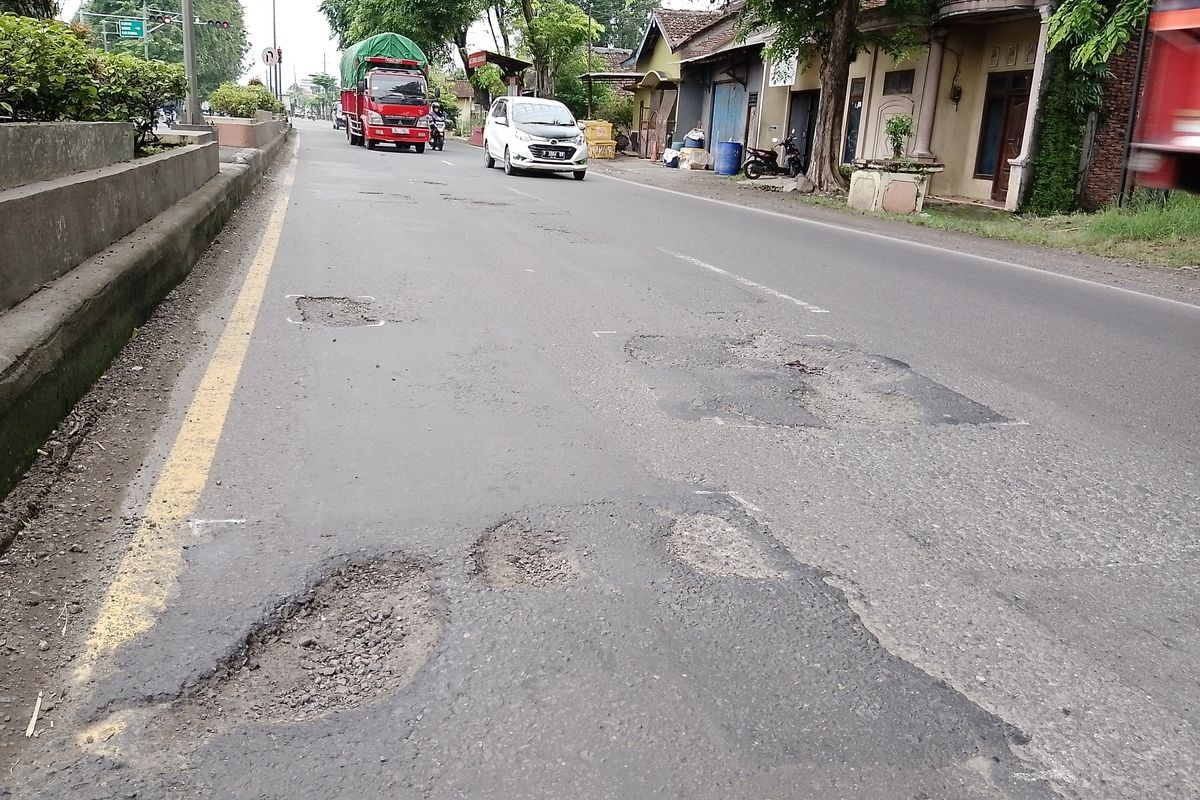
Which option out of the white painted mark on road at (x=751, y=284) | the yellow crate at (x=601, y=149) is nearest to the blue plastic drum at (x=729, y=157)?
the yellow crate at (x=601, y=149)

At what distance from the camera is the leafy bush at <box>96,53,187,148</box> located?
771cm

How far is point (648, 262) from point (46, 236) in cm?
567

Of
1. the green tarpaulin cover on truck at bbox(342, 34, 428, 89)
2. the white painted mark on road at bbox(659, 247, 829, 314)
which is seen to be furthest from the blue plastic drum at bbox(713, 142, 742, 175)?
the white painted mark on road at bbox(659, 247, 829, 314)

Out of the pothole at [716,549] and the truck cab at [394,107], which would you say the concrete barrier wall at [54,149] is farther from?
the truck cab at [394,107]

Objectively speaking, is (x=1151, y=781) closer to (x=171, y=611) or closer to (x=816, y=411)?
(x=171, y=611)

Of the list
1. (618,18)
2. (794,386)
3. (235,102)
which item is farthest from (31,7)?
(618,18)

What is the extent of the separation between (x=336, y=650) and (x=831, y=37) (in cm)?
1986

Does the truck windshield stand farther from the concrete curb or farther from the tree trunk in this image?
the concrete curb

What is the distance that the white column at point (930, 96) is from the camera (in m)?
20.2

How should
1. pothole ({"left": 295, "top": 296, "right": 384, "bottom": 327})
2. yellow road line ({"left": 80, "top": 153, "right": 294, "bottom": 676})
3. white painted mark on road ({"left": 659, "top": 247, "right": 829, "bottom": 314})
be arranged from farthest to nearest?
white painted mark on road ({"left": 659, "top": 247, "right": 829, "bottom": 314}), pothole ({"left": 295, "top": 296, "right": 384, "bottom": 327}), yellow road line ({"left": 80, "top": 153, "right": 294, "bottom": 676})

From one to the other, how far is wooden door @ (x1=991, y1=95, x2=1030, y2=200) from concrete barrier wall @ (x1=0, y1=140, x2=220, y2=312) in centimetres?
1632

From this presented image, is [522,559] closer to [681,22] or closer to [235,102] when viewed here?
[235,102]

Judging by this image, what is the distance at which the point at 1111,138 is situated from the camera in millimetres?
17344

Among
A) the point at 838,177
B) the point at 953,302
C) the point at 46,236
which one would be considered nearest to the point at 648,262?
the point at 953,302
